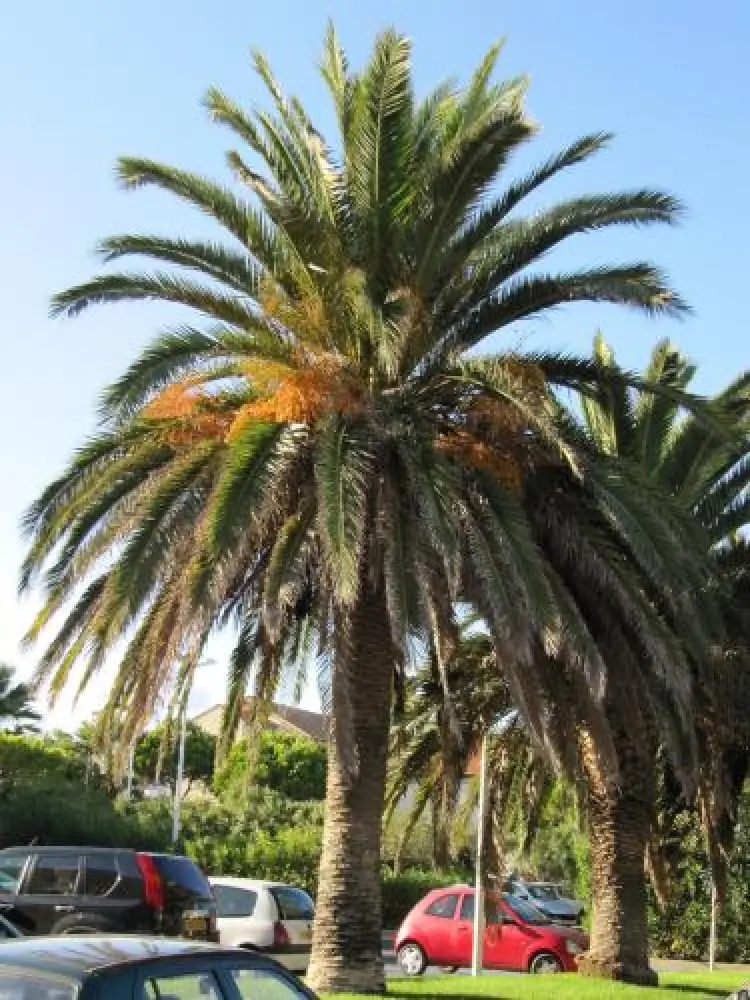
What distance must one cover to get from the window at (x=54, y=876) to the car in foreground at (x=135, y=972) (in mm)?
10425

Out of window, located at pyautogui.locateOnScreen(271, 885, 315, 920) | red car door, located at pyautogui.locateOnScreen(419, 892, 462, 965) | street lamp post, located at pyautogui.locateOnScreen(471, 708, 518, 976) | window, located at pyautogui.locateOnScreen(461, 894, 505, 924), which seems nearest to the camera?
window, located at pyautogui.locateOnScreen(271, 885, 315, 920)

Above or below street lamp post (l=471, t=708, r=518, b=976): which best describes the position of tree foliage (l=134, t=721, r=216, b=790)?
above

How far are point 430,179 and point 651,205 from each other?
7.47 feet

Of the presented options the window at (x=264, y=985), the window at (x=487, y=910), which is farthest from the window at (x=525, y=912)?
the window at (x=264, y=985)

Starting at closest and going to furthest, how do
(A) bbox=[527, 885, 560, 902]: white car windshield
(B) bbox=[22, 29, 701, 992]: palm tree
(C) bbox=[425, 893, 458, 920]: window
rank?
(B) bbox=[22, 29, 701, 992]: palm tree
(C) bbox=[425, 893, 458, 920]: window
(A) bbox=[527, 885, 560, 902]: white car windshield

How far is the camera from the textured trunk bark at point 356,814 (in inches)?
533

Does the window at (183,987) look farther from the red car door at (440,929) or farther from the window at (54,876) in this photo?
the red car door at (440,929)

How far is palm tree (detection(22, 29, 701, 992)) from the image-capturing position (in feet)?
42.9

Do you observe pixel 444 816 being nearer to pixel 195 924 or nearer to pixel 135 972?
pixel 195 924

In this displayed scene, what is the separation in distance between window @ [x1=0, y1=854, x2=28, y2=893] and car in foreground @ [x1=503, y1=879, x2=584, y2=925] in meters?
16.3

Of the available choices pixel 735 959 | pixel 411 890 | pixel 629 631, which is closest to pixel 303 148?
pixel 629 631

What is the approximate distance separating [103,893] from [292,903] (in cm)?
403

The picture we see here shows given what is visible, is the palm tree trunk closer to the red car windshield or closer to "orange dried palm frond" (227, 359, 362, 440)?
the red car windshield

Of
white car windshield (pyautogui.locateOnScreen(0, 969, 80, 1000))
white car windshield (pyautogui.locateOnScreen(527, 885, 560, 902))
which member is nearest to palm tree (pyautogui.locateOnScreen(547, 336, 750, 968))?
white car windshield (pyautogui.locateOnScreen(0, 969, 80, 1000))
